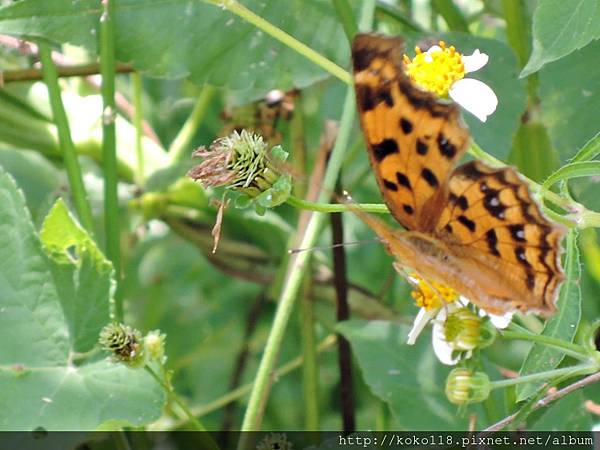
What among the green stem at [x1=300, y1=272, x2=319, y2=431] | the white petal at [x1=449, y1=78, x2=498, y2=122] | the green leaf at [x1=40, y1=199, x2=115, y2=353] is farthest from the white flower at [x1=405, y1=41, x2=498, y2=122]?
the green stem at [x1=300, y1=272, x2=319, y2=431]

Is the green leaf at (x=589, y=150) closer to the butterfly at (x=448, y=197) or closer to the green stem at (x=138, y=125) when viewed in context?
the butterfly at (x=448, y=197)

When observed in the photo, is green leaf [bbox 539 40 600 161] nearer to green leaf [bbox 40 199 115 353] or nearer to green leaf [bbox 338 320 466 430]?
green leaf [bbox 338 320 466 430]

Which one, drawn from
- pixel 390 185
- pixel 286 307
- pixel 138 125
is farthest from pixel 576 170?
pixel 138 125

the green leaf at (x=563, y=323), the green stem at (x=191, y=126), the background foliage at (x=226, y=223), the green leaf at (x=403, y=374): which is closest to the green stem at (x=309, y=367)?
the background foliage at (x=226, y=223)

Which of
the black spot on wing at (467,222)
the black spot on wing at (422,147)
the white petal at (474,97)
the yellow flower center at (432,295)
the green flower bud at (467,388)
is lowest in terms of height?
the green flower bud at (467,388)

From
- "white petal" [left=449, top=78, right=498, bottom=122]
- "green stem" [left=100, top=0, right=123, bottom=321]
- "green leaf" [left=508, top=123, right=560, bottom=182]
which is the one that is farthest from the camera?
"green leaf" [left=508, top=123, right=560, bottom=182]

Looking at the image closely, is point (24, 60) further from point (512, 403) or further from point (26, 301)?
point (512, 403)
